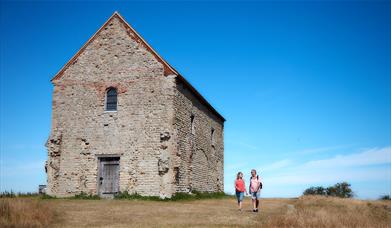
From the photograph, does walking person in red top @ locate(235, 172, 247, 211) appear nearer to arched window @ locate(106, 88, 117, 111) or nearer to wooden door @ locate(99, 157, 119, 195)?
wooden door @ locate(99, 157, 119, 195)

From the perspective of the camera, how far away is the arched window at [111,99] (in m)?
23.3

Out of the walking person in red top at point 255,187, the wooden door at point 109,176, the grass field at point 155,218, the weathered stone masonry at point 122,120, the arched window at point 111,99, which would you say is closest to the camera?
the grass field at point 155,218

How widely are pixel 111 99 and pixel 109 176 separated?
4362mm

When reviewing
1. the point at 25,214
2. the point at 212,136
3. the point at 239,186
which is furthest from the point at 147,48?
the point at 25,214

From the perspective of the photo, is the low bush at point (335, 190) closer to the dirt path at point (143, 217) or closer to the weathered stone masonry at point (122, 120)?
the weathered stone masonry at point (122, 120)

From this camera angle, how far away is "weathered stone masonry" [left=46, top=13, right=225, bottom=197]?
21891 mm

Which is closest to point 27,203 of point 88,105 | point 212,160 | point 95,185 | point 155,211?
point 155,211

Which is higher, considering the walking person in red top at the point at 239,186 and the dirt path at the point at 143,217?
the walking person in red top at the point at 239,186

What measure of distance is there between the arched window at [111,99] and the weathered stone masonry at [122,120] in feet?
0.87

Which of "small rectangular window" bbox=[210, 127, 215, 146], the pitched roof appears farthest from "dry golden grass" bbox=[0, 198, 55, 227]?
"small rectangular window" bbox=[210, 127, 215, 146]

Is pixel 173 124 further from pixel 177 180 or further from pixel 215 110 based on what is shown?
pixel 215 110

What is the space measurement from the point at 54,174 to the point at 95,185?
103 inches

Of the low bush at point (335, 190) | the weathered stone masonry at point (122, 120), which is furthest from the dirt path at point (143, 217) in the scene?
the low bush at point (335, 190)

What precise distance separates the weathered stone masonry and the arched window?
266mm
